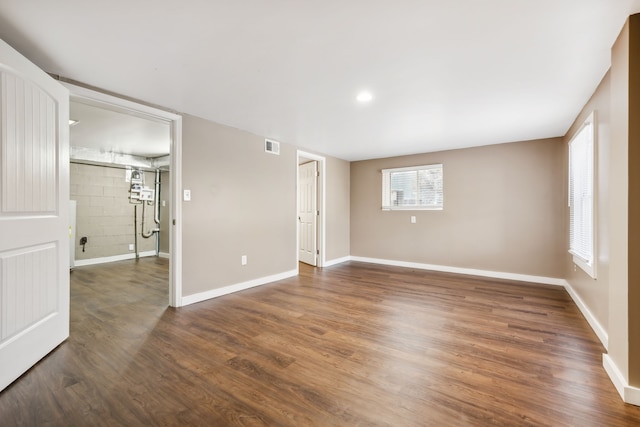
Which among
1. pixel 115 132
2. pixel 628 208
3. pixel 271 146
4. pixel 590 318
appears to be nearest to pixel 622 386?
pixel 628 208

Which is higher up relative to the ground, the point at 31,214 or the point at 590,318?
the point at 31,214

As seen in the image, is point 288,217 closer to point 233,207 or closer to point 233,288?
point 233,207

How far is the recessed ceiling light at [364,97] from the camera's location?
263 centimetres

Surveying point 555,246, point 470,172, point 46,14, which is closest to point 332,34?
point 46,14

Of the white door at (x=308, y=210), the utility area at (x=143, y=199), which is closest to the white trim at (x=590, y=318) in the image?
the white door at (x=308, y=210)

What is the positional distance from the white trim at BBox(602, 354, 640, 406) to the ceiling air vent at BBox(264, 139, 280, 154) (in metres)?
4.12

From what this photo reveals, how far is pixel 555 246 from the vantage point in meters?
4.12

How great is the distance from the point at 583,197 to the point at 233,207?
402cm

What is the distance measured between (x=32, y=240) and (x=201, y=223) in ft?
5.17

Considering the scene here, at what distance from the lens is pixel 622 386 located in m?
1.61

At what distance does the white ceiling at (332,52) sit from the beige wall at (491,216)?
4.33 feet

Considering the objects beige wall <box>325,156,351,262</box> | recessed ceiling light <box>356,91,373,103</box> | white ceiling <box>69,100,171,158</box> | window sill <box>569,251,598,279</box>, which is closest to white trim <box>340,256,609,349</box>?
beige wall <box>325,156,351,262</box>

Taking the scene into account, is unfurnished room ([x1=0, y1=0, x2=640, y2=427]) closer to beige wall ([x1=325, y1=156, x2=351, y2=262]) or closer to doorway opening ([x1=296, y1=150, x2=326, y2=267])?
doorway opening ([x1=296, y1=150, x2=326, y2=267])

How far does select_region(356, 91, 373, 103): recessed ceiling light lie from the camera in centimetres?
263
